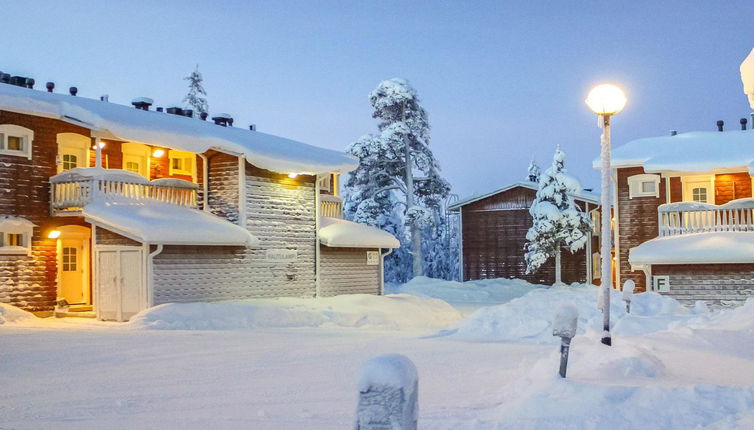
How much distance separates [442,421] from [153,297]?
14.8 meters

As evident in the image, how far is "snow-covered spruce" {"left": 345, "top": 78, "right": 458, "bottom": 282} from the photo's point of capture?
43344 mm

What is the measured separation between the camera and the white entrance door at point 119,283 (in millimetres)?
20750

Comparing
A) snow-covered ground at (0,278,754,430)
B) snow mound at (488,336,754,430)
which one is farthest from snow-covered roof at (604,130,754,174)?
snow mound at (488,336,754,430)

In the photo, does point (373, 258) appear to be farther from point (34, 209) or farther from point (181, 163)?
point (34, 209)

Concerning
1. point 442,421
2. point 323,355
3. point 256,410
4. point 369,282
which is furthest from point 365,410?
point 369,282

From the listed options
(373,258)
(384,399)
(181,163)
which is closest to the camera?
(384,399)

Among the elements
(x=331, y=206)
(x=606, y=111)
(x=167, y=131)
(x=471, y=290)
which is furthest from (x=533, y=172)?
(x=606, y=111)

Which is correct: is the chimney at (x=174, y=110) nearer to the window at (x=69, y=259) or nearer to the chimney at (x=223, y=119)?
the chimney at (x=223, y=119)

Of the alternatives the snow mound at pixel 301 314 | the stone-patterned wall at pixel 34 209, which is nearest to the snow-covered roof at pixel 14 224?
the stone-patterned wall at pixel 34 209

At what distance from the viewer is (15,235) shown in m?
21.4

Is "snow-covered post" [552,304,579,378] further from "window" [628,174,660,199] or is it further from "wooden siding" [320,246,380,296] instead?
"window" [628,174,660,199]

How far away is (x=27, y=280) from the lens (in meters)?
21.6

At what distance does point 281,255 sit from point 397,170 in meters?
19.7

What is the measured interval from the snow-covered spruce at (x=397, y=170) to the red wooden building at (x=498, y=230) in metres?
2.16
